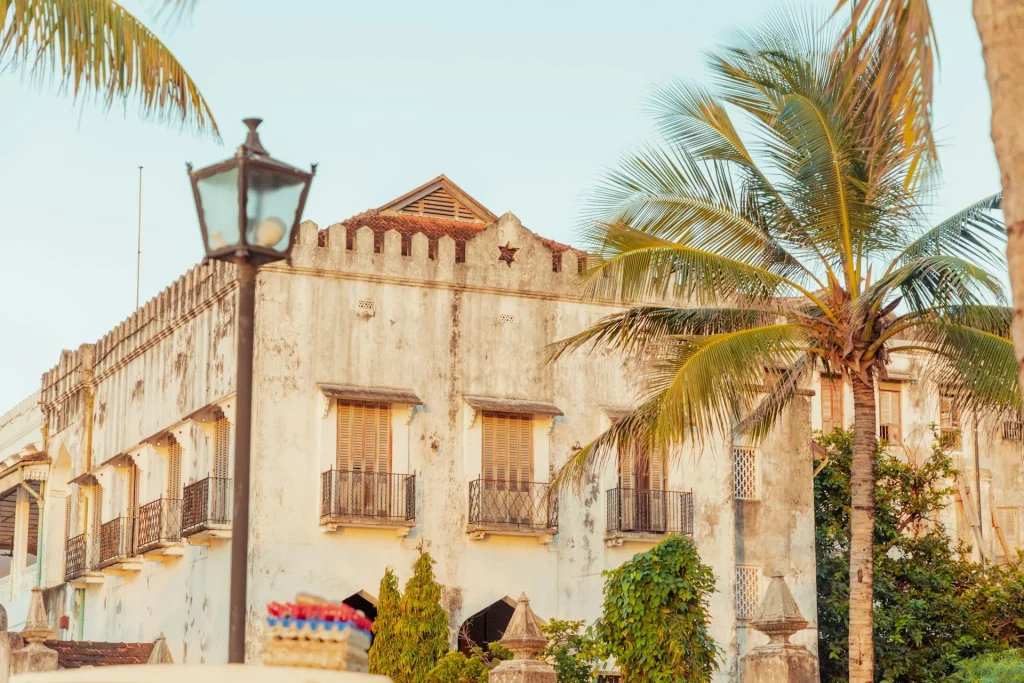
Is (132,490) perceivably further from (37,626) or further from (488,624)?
(488,624)

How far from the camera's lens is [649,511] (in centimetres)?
2712

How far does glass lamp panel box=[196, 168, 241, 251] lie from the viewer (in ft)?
31.9

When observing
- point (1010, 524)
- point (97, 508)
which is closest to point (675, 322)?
point (97, 508)

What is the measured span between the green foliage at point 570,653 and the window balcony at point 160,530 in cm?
680

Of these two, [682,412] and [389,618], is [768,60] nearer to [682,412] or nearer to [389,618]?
[682,412]

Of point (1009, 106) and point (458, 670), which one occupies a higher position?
point (1009, 106)

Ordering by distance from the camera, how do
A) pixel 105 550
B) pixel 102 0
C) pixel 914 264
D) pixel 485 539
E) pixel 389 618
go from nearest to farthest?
1. pixel 102 0
2. pixel 914 264
3. pixel 389 618
4. pixel 485 539
5. pixel 105 550

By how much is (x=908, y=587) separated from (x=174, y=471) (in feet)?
42.7

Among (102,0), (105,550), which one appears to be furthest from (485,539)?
(102,0)

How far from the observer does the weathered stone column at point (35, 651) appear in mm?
22875

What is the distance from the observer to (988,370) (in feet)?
59.2

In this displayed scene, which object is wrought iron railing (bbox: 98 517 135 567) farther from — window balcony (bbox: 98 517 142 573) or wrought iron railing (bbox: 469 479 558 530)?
wrought iron railing (bbox: 469 479 558 530)

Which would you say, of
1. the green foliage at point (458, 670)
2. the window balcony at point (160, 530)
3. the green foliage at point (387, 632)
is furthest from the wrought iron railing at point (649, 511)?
the window balcony at point (160, 530)

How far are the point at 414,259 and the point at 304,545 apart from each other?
480 centimetres
